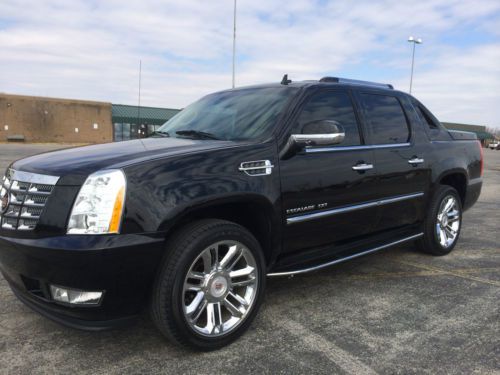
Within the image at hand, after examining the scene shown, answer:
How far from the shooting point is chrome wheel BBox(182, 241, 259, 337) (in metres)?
2.84

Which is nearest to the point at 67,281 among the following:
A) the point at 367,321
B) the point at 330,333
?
the point at 330,333

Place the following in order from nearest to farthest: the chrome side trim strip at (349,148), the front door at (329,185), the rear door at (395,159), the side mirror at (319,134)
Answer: the side mirror at (319,134) → the front door at (329,185) → the chrome side trim strip at (349,148) → the rear door at (395,159)

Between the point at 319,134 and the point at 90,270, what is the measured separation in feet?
5.98

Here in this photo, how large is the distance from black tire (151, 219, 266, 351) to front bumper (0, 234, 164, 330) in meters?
0.08

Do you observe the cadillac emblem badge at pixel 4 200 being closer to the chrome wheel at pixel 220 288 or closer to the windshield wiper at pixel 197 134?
the chrome wheel at pixel 220 288

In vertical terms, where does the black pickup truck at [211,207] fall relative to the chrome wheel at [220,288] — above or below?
above

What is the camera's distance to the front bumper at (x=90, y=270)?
2428mm

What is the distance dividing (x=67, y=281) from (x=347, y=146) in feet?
8.07

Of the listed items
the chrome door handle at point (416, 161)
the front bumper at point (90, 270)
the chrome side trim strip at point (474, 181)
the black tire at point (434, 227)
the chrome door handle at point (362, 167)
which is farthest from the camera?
the chrome side trim strip at point (474, 181)

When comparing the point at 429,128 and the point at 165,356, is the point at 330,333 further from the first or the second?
the point at 429,128

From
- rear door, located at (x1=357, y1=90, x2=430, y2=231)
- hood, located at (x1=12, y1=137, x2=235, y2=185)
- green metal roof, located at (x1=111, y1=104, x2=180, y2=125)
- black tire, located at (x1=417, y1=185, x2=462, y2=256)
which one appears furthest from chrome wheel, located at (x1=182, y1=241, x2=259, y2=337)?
green metal roof, located at (x1=111, y1=104, x2=180, y2=125)

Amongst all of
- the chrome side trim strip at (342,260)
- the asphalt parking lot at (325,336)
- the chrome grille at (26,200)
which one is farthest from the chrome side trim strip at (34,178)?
the chrome side trim strip at (342,260)

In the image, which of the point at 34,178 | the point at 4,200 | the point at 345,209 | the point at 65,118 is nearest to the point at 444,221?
the point at 345,209

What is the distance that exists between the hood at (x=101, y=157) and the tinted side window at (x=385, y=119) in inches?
63.7
